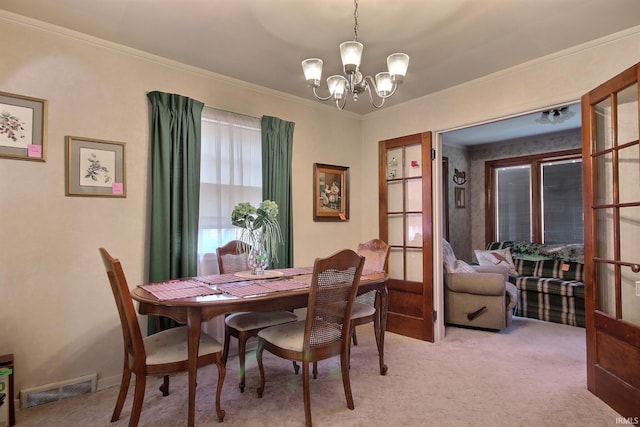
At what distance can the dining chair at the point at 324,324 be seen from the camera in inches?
78.7

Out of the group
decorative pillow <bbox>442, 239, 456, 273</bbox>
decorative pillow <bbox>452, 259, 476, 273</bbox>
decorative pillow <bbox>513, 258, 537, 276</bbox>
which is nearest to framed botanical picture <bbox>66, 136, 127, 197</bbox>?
decorative pillow <bbox>442, 239, 456, 273</bbox>

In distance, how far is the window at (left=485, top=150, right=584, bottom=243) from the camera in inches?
207

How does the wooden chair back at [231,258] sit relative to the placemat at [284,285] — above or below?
above

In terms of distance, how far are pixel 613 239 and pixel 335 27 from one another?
2.32 metres

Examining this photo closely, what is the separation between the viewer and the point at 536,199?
219 inches

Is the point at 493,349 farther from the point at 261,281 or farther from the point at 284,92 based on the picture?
the point at 284,92

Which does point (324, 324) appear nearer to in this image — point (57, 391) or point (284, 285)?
point (284, 285)

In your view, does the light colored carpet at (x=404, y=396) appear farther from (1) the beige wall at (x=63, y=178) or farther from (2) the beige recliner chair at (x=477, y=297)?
(2) the beige recliner chair at (x=477, y=297)

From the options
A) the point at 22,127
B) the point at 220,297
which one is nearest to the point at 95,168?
the point at 22,127

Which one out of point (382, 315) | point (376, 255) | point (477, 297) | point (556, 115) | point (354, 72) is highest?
point (556, 115)

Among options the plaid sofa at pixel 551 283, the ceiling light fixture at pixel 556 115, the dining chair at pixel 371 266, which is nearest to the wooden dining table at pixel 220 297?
the dining chair at pixel 371 266

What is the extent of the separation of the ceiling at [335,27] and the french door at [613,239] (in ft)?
1.71

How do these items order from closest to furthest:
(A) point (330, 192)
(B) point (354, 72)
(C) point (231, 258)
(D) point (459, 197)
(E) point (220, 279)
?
(B) point (354, 72) < (E) point (220, 279) < (C) point (231, 258) < (A) point (330, 192) < (D) point (459, 197)

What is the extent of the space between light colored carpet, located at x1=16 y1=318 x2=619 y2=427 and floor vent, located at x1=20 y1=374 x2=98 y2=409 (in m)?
0.05
